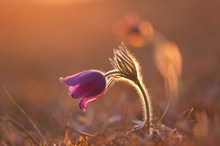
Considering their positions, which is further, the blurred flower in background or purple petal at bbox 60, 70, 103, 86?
the blurred flower in background

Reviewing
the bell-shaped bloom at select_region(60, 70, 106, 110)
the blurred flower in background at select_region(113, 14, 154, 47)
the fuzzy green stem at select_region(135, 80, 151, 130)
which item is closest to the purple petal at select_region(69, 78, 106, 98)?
the bell-shaped bloom at select_region(60, 70, 106, 110)

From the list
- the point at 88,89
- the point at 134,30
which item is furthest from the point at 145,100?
the point at 134,30

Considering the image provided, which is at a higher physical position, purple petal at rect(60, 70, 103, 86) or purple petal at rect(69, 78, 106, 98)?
purple petal at rect(60, 70, 103, 86)

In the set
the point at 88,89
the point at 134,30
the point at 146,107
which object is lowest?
the point at 134,30

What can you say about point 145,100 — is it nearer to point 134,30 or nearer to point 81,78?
point 81,78

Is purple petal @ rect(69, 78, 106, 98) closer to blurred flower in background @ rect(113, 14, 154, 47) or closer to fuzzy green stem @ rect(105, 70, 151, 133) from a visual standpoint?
fuzzy green stem @ rect(105, 70, 151, 133)

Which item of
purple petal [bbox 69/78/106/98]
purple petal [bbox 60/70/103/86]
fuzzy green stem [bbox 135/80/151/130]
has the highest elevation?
purple petal [bbox 60/70/103/86]

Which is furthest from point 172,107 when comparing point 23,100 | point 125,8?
point 125,8

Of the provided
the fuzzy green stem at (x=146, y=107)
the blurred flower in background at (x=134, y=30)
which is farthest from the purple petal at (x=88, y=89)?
the blurred flower in background at (x=134, y=30)

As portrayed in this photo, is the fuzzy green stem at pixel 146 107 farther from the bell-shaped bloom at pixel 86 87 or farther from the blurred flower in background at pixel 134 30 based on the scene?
the blurred flower in background at pixel 134 30
